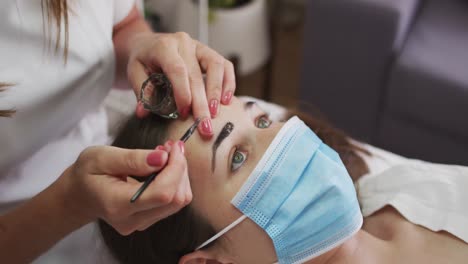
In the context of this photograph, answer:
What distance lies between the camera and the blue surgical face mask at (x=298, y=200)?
1031 millimetres

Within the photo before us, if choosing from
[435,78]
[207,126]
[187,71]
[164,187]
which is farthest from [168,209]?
[435,78]

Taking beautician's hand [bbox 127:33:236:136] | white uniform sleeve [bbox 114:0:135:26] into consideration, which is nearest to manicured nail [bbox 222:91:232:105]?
beautician's hand [bbox 127:33:236:136]

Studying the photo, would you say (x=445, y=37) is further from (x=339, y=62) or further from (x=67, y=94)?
(x=67, y=94)

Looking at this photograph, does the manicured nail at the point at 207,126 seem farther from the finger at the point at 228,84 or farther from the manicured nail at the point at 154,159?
the manicured nail at the point at 154,159

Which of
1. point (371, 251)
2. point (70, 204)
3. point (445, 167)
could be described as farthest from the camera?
point (445, 167)

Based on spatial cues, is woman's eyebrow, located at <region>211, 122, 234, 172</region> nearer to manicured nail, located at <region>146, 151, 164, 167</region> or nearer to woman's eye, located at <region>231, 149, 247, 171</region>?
woman's eye, located at <region>231, 149, 247, 171</region>

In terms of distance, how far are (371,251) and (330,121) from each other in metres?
1.14

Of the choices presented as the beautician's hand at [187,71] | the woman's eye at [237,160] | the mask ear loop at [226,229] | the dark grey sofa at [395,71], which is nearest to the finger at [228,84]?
the beautician's hand at [187,71]

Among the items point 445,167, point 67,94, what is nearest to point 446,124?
point 445,167

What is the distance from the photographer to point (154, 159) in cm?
80

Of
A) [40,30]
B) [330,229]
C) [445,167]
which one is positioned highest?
[40,30]

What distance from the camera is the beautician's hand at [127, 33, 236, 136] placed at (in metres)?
1.04

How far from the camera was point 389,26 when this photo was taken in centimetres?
194

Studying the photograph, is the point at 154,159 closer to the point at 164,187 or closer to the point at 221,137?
the point at 164,187
